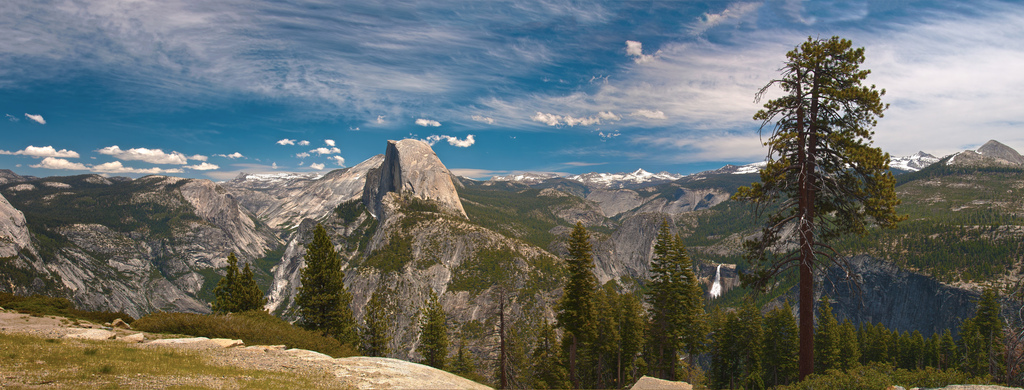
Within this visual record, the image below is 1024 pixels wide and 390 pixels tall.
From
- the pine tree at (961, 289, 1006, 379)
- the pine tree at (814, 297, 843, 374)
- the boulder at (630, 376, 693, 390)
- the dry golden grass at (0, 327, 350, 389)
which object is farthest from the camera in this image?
the pine tree at (814, 297, 843, 374)

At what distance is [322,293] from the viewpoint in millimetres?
39188

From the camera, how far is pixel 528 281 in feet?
460

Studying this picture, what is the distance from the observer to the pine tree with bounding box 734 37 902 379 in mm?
13680

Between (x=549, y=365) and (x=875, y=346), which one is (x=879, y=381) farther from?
Answer: (x=875, y=346)

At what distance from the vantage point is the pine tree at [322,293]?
126 feet

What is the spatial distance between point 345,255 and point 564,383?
18130 cm

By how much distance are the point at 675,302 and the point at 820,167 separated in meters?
23.3

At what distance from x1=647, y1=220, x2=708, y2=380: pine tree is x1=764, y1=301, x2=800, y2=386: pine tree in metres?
22.8

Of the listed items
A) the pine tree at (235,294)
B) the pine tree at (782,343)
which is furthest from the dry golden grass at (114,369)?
the pine tree at (782,343)

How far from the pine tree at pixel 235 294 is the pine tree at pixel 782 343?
64.1 metres

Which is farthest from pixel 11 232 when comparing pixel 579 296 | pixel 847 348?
pixel 847 348

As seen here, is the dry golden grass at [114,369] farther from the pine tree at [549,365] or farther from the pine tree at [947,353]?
the pine tree at [947,353]

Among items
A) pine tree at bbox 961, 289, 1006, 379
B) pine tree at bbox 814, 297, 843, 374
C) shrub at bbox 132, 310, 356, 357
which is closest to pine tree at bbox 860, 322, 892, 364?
pine tree at bbox 961, 289, 1006, 379

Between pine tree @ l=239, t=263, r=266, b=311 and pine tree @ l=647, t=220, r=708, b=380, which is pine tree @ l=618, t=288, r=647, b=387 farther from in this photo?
pine tree @ l=239, t=263, r=266, b=311
